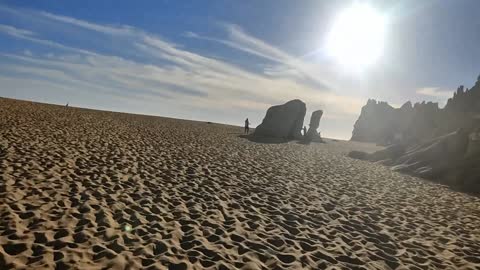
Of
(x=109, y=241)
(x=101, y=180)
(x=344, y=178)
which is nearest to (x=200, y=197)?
(x=101, y=180)

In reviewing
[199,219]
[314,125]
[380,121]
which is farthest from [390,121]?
[199,219]

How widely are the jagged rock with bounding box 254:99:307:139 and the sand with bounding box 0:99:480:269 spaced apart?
107 feet

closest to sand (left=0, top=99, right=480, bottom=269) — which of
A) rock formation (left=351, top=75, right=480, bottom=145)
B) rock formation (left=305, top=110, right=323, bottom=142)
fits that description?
rock formation (left=305, top=110, right=323, bottom=142)

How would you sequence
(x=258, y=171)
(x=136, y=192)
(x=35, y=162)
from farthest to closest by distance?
(x=258, y=171)
(x=35, y=162)
(x=136, y=192)

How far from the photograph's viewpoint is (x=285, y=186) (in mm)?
14266

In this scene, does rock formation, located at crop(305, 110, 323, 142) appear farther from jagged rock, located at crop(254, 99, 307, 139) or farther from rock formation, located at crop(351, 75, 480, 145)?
rock formation, located at crop(351, 75, 480, 145)

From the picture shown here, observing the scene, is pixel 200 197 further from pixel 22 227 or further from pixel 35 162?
pixel 35 162

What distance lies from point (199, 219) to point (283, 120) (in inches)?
1649

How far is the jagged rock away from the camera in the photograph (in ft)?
161

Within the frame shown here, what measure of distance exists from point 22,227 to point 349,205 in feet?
34.5

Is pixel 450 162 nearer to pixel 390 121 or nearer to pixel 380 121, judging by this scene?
pixel 390 121

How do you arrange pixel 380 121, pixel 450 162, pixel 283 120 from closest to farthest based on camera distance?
pixel 450 162
pixel 283 120
pixel 380 121

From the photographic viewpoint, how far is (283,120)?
49.5 meters

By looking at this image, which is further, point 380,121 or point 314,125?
point 380,121
